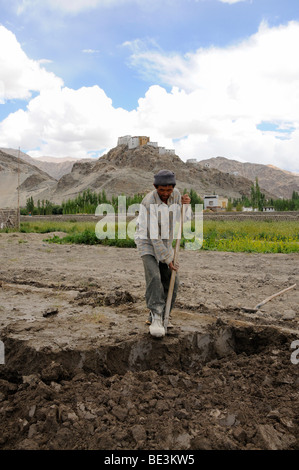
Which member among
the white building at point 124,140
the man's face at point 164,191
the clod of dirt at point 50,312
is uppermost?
the white building at point 124,140

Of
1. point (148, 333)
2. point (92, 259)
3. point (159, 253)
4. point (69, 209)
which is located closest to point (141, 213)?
point (159, 253)

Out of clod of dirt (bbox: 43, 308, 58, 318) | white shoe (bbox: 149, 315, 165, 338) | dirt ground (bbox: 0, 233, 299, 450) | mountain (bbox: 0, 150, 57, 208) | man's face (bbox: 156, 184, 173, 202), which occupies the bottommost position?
dirt ground (bbox: 0, 233, 299, 450)

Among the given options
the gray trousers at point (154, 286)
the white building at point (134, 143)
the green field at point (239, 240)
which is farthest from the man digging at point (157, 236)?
the white building at point (134, 143)

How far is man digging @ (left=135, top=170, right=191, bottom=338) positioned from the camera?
3361 mm

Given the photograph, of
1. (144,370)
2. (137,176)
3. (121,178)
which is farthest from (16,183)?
(144,370)

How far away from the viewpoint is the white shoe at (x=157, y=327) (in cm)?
336

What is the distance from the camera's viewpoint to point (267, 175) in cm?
15038

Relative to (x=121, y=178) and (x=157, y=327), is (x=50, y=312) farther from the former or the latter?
(x=121, y=178)

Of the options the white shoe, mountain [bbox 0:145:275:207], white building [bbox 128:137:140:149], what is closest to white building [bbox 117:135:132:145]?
mountain [bbox 0:145:275:207]

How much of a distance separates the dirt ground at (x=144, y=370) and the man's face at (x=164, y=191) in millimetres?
1301

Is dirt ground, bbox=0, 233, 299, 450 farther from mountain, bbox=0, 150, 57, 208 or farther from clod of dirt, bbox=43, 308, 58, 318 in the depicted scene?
mountain, bbox=0, 150, 57, 208

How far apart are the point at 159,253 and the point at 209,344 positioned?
3.38 ft

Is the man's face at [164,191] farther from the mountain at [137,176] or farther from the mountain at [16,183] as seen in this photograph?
the mountain at [16,183]

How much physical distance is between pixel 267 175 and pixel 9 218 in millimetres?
141868
